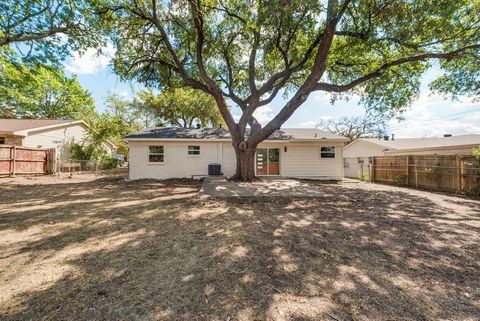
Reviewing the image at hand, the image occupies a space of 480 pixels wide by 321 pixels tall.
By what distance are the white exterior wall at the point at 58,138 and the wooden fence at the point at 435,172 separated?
25.4m

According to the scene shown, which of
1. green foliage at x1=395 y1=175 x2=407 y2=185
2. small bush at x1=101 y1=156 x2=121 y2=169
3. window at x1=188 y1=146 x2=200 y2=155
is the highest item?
window at x1=188 y1=146 x2=200 y2=155

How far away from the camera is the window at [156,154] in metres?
13.7

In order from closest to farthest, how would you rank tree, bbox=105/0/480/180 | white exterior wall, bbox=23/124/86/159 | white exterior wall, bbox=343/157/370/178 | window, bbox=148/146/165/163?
1. tree, bbox=105/0/480/180
2. window, bbox=148/146/165/163
3. white exterior wall, bbox=23/124/86/159
4. white exterior wall, bbox=343/157/370/178

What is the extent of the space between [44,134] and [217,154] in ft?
49.0

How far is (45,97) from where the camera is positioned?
28.0 metres

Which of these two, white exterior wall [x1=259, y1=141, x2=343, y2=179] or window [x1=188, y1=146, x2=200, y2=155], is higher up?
window [x1=188, y1=146, x2=200, y2=155]

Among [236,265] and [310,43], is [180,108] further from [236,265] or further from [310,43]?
[236,265]

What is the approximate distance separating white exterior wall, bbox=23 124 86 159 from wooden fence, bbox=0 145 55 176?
2423 mm

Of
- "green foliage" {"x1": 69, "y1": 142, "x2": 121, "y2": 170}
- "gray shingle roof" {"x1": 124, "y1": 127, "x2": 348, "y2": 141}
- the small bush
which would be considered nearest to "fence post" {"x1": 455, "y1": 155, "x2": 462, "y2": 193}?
"gray shingle roof" {"x1": 124, "y1": 127, "x2": 348, "y2": 141}

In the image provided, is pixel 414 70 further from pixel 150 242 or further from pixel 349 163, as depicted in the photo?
pixel 150 242

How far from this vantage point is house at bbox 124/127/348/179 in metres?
13.6

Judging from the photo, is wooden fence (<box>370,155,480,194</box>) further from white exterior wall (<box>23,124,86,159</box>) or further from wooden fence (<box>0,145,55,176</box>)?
white exterior wall (<box>23,124,86,159</box>)

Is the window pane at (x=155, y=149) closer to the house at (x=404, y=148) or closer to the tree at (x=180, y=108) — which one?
the tree at (x=180, y=108)

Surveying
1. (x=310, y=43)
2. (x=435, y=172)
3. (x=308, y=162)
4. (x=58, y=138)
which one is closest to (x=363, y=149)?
(x=308, y=162)
